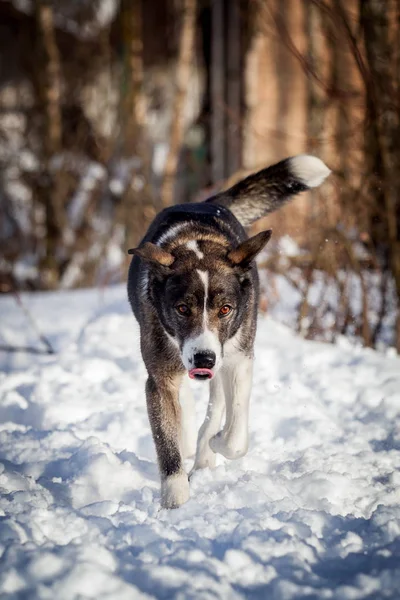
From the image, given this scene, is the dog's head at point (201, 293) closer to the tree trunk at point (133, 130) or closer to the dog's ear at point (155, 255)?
the dog's ear at point (155, 255)

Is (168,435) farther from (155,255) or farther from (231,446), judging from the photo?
(155,255)

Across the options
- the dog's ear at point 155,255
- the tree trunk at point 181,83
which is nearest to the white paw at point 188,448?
the dog's ear at point 155,255

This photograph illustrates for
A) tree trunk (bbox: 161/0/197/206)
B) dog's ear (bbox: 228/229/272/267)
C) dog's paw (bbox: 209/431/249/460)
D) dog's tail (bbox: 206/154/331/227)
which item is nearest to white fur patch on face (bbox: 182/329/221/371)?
dog's ear (bbox: 228/229/272/267)

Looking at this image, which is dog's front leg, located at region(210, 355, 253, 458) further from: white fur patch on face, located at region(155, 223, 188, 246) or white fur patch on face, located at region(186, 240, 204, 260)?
white fur patch on face, located at region(155, 223, 188, 246)

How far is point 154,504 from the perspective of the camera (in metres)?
3.18

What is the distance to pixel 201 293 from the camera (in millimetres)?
3410

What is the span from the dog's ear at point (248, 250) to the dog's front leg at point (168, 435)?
27.9 inches

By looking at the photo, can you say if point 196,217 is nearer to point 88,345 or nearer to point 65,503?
point 65,503

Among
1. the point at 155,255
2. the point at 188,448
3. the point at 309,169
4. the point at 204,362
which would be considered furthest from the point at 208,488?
the point at 309,169

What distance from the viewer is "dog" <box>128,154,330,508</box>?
3355 mm

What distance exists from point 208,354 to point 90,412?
5.35ft

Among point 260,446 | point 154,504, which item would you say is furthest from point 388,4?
point 154,504

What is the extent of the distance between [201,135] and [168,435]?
1054 cm

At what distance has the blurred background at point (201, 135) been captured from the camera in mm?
5953
